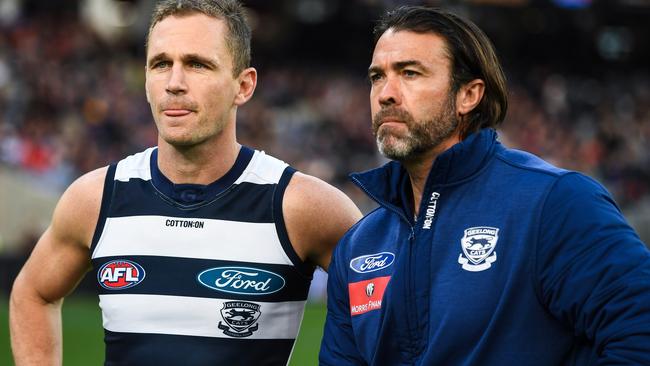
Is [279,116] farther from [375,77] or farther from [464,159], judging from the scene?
[464,159]

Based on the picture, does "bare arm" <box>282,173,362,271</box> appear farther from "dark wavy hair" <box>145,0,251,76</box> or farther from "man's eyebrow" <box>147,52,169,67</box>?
"man's eyebrow" <box>147,52,169,67</box>

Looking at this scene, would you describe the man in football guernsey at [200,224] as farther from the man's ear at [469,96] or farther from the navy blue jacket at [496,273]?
the man's ear at [469,96]

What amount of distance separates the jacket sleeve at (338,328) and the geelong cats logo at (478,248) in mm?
581

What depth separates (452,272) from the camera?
326cm

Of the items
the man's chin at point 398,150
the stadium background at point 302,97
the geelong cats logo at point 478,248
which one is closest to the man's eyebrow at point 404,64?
the man's chin at point 398,150

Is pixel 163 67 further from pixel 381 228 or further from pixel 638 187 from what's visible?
pixel 638 187

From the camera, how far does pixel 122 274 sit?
411 cm

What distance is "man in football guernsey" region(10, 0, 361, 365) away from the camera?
13.2 feet

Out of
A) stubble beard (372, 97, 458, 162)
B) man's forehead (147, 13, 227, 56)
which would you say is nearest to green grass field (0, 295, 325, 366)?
man's forehead (147, 13, 227, 56)

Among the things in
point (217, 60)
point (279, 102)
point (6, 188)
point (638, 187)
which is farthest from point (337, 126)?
point (217, 60)

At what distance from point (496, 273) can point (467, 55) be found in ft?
2.67

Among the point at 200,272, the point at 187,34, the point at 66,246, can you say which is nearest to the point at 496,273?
the point at 200,272

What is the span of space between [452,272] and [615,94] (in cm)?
2423

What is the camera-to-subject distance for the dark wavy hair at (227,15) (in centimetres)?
415
